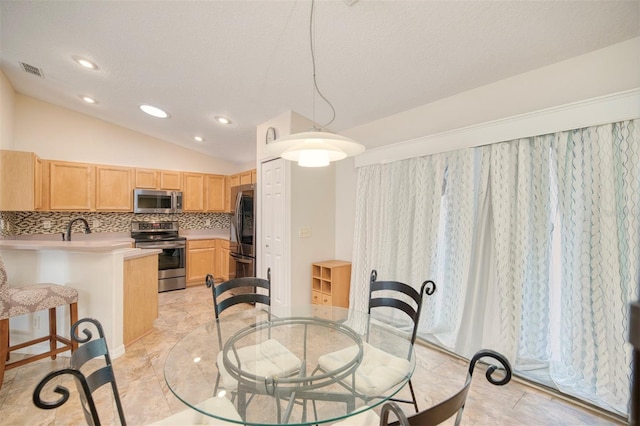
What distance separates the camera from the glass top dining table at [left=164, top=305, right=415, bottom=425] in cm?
137

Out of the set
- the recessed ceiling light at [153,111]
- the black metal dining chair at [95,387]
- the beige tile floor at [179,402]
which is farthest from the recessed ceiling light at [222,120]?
the black metal dining chair at [95,387]

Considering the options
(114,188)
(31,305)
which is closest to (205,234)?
(114,188)

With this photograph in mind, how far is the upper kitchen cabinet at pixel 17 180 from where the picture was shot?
349cm

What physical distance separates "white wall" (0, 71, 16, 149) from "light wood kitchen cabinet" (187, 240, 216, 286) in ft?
8.67

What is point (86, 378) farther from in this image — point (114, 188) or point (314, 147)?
point (114, 188)

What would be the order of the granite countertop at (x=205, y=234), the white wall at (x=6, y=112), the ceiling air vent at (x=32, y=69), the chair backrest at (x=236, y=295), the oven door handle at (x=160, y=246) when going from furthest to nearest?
1. the granite countertop at (x=205, y=234)
2. the oven door handle at (x=160, y=246)
3. the white wall at (x=6, y=112)
4. the ceiling air vent at (x=32, y=69)
5. the chair backrest at (x=236, y=295)

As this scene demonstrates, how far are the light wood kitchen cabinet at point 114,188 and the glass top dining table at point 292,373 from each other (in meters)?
3.43

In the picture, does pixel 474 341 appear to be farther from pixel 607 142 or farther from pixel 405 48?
pixel 405 48

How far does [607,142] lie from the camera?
1933 mm

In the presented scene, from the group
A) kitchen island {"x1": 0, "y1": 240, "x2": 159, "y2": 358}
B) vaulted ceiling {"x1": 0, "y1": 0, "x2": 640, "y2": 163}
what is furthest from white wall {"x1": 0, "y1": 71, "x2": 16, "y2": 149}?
kitchen island {"x1": 0, "y1": 240, "x2": 159, "y2": 358}

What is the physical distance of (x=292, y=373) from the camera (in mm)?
1657

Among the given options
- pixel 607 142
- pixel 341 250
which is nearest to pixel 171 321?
pixel 341 250

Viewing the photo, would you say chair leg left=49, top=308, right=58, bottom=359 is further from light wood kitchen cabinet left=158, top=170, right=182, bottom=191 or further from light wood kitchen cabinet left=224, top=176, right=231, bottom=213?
light wood kitchen cabinet left=224, top=176, right=231, bottom=213

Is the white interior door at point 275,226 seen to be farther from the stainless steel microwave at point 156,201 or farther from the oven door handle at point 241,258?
the stainless steel microwave at point 156,201
